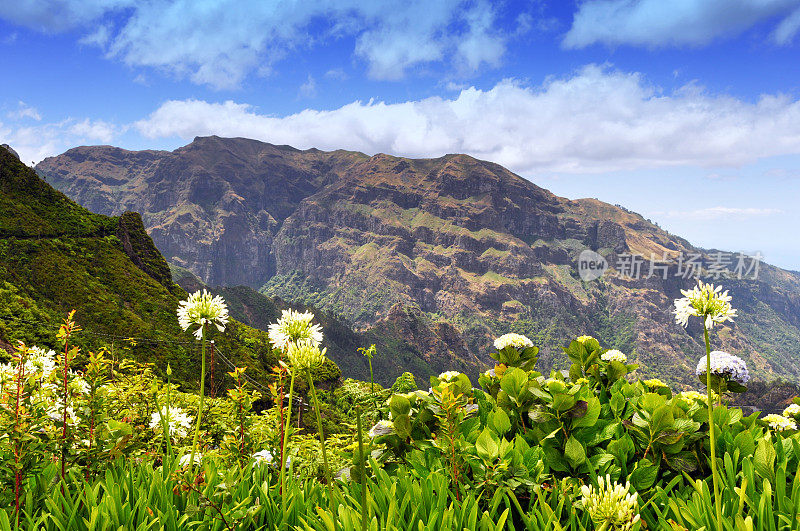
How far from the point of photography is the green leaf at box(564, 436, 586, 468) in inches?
109

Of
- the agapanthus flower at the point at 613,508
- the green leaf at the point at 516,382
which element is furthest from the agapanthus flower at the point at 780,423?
the agapanthus flower at the point at 613,508

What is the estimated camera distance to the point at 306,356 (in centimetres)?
177

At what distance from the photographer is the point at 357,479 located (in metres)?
2.91

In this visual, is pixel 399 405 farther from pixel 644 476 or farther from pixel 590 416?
pixel 644 476

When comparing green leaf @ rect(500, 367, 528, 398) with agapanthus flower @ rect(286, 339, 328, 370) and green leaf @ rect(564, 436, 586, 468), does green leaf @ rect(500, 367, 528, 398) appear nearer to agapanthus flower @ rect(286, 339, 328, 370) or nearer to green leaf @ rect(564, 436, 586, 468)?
green leaf @ rect(564, 436, 586, 468)

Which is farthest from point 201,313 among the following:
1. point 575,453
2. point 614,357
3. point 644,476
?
point 614,357

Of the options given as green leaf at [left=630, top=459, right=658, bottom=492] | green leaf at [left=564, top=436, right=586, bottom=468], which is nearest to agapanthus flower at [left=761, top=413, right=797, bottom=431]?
green leaf at [left=630, top=459, right=658, bottom=492]

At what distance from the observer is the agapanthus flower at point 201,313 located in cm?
265

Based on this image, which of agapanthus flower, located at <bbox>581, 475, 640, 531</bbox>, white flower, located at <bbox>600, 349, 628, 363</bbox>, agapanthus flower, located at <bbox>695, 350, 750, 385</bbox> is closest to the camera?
agapanthus flower, located at <bbox>581, 475, 640, 531</bbox>

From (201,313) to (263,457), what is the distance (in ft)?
4.67

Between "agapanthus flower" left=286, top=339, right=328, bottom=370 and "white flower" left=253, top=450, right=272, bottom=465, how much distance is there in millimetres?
1811

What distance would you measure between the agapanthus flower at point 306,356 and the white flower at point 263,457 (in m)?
1.81

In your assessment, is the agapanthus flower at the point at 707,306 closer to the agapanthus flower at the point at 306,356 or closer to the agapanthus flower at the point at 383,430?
the agapanthus flower at the point at 306,356

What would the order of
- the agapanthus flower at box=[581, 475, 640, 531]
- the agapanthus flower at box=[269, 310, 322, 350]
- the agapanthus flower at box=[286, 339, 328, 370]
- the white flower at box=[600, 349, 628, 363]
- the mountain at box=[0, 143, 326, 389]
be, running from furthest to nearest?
the mountain at box=[0, 143, 326, 389] → the white flower at box=[600, 349, 628, 363] → the agapanthus flower at box=[269, 310, 322, 350] → the agapanthus flower at box=[286, 339, 328, 370] → the agapanthus flower at box=[581, 475, 640, 531]
